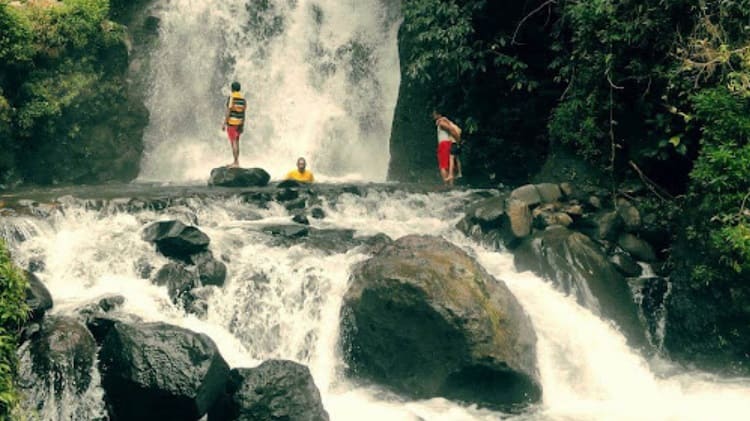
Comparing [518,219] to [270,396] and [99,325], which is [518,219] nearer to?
[270,396]

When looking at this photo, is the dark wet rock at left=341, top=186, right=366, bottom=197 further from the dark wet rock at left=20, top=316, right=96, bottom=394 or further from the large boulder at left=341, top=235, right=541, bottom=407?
the dark wet rock at left=20, top=316, right=96, bottom=394

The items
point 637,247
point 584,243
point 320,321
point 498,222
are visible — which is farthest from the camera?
point 498,222

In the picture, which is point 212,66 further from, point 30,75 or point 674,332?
point 674,332

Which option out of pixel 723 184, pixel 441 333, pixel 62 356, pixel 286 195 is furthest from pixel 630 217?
pixel 62 356

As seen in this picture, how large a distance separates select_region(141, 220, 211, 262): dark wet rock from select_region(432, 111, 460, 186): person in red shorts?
21.0 feet

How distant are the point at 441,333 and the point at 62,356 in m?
3.89

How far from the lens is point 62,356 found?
7559mm

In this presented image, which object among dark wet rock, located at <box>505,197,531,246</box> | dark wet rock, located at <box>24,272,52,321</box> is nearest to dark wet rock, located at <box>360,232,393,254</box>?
dark wet rock, located at <box>505,197,531,246</box>

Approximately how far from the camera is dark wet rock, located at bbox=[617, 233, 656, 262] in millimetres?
11297

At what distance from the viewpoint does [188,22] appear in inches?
814

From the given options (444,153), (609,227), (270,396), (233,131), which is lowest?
(270,396)

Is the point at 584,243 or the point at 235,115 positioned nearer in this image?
the point at 584,243

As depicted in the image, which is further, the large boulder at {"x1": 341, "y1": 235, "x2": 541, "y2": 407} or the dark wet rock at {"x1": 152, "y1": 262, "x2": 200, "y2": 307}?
the dark wet rock at {"x1": 152, "y1": 262, "x2": 200, "y2": 307}

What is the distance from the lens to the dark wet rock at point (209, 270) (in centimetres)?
1015
